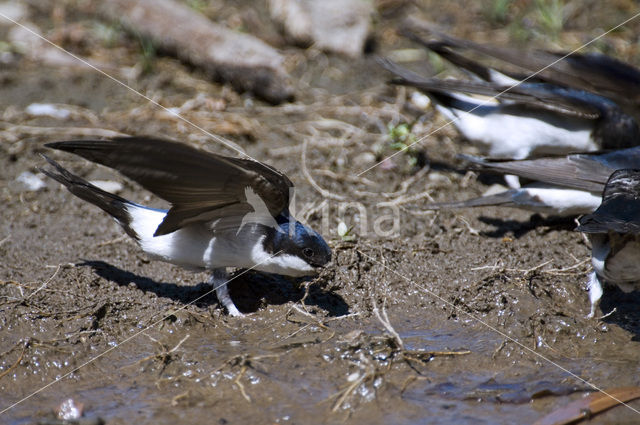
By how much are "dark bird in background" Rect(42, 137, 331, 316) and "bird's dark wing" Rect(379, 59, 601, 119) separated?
1.96 m

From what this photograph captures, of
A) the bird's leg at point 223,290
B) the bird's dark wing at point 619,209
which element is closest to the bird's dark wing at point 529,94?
the bird's dark wing at point 619,209

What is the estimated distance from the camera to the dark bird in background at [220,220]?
3240mm

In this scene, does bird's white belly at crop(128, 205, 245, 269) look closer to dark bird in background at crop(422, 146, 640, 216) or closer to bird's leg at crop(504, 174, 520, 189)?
dark bird in background at crop(422, 146, 640, 216)

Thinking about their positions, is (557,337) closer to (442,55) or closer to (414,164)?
(414,164)

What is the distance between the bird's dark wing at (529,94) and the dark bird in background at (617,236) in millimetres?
1253

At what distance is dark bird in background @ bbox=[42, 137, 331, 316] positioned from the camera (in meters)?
3.24

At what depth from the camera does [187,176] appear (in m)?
3.20

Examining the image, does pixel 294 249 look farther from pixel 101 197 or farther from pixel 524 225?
pixel 524 225

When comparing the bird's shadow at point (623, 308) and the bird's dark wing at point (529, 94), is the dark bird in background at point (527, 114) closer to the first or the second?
the bird's dark wing at point (529, 94)

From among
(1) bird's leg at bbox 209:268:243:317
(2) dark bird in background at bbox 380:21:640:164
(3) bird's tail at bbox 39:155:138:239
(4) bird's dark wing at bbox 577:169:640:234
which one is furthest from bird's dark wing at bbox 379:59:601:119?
(3) bird's tail at bbox 39:155:138:239

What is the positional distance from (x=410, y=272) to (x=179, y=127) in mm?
2393

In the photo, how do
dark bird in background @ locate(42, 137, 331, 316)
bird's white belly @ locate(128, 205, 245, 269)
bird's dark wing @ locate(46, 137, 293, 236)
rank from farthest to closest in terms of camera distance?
1. bird's white belly @ locate(128, 205, 245, 269)
2. dark bird in background @ locate(42, 137, 331, 316)
3. bird's dark wing @ locate(46, 137, 293, 236)

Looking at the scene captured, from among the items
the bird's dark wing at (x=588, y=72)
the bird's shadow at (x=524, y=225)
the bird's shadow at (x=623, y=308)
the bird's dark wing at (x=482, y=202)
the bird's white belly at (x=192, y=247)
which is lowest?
the bird's shadow at (x=524, y=225)

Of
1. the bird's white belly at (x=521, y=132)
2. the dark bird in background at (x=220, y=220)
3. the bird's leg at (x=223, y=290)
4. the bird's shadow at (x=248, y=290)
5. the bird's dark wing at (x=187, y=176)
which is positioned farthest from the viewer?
the bird's white belly at (x=521, y=132)
